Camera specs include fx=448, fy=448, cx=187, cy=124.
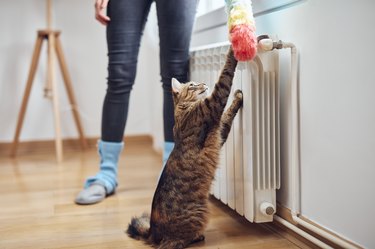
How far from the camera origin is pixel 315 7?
3.84 feet

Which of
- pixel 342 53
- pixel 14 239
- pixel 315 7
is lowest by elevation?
pixel 14 239

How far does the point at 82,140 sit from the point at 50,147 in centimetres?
25

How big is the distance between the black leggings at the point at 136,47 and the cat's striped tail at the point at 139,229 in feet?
1.32

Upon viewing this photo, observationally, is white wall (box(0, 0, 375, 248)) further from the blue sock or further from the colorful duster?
→ the blue sock

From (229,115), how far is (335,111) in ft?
A: 1.21

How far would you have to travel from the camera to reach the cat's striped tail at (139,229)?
139 centimetres

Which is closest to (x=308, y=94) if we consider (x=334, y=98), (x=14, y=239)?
(x=334, y=98)

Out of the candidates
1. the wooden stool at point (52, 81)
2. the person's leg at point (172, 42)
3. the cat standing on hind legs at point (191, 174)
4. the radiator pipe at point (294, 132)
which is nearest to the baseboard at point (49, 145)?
the wooden stool at point (52, 81)

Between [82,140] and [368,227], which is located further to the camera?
[82,140]

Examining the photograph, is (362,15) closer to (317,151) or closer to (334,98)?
(334,98)

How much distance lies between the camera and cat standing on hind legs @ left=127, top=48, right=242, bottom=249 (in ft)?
4.19

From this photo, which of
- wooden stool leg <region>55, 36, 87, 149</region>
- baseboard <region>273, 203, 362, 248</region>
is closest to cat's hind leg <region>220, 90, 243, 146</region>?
baseboard <region>273, 203, 362, 248</region>

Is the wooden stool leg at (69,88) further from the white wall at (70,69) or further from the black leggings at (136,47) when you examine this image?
the black leggings at (136,47)

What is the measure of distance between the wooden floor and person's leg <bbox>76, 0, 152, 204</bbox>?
0.08 metres
